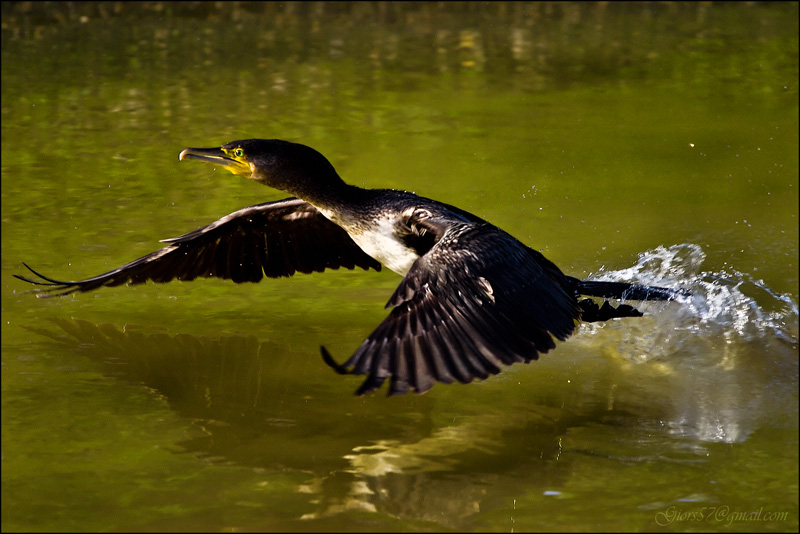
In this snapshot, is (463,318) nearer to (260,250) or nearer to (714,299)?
(260,250)

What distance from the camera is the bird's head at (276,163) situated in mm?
5742

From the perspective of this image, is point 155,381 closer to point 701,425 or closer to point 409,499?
point 409,499

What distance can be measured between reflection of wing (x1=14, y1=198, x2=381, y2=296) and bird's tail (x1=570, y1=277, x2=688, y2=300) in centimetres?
143

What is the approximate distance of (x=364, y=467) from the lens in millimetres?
4742

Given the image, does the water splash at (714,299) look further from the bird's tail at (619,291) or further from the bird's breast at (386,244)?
the bird's breast at (386,244)

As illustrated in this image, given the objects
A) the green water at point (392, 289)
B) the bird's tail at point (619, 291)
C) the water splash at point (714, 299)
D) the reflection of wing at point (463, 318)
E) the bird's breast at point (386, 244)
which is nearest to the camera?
the reflection of wing at point (463, 318)

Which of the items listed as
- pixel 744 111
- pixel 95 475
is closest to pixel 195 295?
pixel 95 475

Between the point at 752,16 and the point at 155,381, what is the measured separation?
13.3 metres

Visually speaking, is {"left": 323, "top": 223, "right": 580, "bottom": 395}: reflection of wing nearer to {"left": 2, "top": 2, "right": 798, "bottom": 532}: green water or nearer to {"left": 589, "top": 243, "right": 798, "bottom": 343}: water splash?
{"left": 2, "top": 2, "right": 798, "bottom": 532}: green water

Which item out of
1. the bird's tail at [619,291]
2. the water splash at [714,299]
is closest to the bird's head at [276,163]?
the bird's tail at [619,291]

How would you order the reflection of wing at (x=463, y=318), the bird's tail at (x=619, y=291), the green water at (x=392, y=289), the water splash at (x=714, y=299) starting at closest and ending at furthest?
the reflection of wing at (x=463, y=318), the green water at (x=392, y=289), the bird's tail at (x=619, y=291), the water splash at (x=714, y=299)

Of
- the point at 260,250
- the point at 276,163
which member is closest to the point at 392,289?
the point at 260,250

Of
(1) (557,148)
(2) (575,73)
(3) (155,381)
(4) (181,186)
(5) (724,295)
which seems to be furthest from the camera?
(2) (575,73)

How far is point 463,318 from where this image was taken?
4602mm
